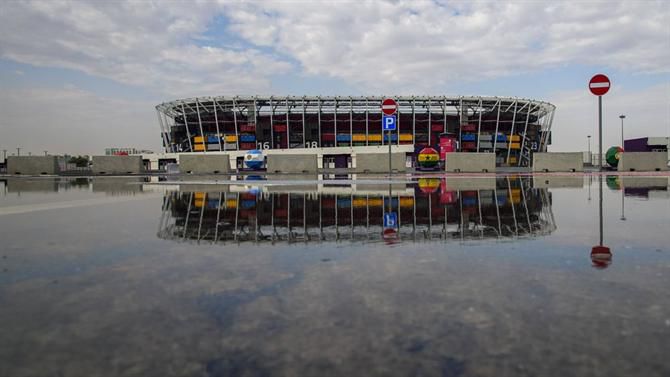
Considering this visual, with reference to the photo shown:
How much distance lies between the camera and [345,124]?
85312 mm

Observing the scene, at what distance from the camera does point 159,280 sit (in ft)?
11.0

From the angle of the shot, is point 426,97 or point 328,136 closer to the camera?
point 426,97

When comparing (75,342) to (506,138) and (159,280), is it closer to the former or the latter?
(159,280)

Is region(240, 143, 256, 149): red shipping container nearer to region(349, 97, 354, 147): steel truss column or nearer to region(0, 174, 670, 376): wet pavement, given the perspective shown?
region(349, 97, 354, 147): steel truss column

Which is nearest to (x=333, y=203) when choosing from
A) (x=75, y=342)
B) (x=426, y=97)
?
(x=75, y=342)

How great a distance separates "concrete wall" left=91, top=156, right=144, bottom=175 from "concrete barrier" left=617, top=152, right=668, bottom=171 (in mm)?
39045

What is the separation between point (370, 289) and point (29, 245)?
402cm

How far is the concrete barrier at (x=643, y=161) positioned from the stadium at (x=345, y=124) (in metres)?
49.4

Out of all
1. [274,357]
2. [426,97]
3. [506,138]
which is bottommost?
[274,357]

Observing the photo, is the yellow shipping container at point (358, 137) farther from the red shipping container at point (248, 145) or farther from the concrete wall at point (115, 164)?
the concrete wall at point (115, 164)

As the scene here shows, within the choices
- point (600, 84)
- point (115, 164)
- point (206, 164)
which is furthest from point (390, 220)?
point (115, 164)

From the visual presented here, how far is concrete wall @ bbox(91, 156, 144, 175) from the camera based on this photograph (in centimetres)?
3806

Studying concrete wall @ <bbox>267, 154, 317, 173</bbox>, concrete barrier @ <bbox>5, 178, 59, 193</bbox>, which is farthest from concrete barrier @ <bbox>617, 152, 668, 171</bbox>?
concrete barrier @ <bbox>5, 178, 59, 193</bbox>

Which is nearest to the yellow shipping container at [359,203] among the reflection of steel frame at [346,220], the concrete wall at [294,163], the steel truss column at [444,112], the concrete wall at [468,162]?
the reflection of steel frame at [346,220]
